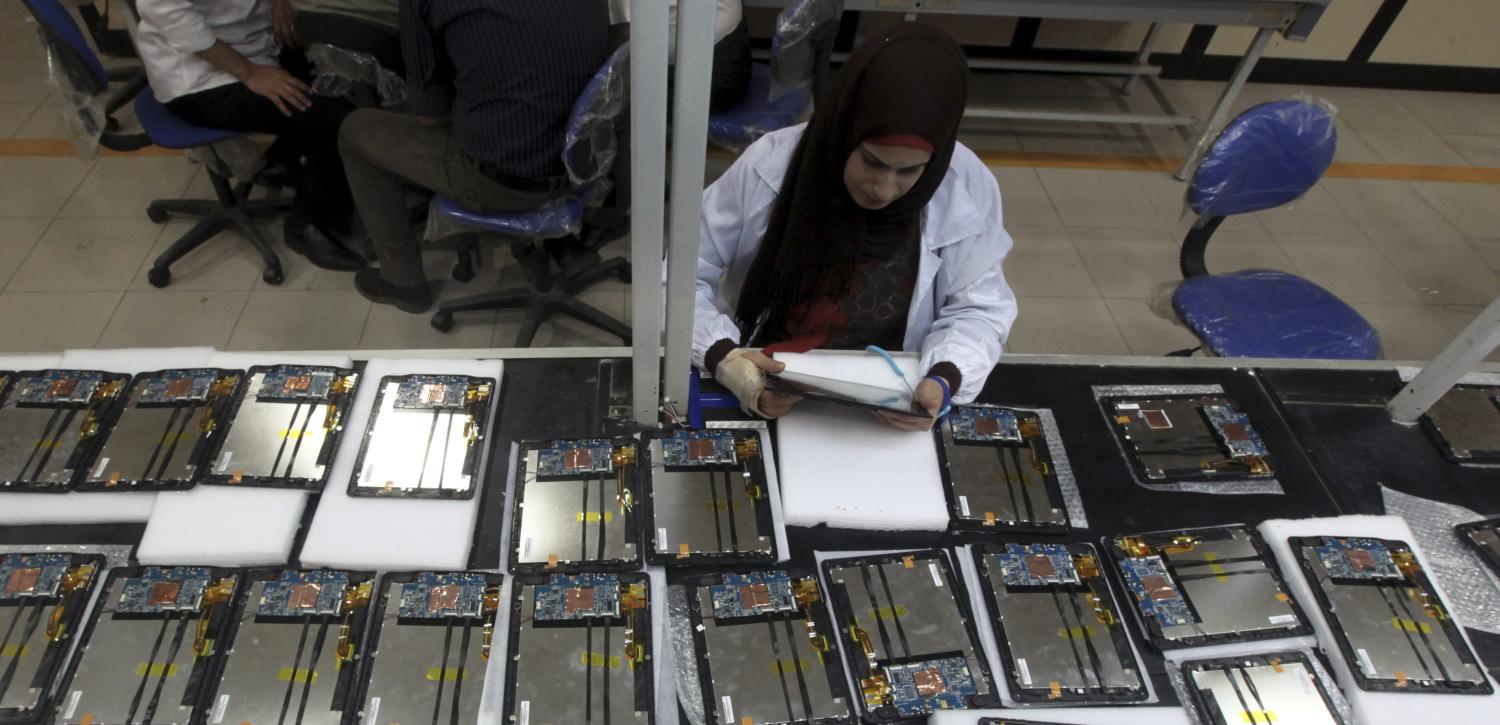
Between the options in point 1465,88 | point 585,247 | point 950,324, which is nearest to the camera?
point 950,324

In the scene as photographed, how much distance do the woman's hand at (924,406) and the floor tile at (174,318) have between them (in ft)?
7.65

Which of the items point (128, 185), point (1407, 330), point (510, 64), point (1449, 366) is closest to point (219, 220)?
point (128, 185)

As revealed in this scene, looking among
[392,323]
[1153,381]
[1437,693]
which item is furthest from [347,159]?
[1437,693]

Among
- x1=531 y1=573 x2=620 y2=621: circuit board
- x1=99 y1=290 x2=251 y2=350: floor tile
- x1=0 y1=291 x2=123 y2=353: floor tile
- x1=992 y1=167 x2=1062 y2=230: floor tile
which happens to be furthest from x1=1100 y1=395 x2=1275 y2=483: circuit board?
x1=0 y1=291 x2=123 y2=353: floor tile

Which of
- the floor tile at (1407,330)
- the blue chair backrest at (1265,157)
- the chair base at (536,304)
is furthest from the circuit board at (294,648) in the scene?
the floor tile at (1407,330)

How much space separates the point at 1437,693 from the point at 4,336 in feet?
12.4

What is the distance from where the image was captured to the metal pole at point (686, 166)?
802mm

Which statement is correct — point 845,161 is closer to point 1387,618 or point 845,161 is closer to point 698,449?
point 698,449

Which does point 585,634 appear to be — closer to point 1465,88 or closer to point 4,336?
point 4,336

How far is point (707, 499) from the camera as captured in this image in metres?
1.25

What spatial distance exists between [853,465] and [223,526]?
970 millimetres

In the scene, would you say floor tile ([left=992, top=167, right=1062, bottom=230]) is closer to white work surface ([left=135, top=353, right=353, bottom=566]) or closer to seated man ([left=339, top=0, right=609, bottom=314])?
seated man ([left=339, top=0, right=609, bottom=314])

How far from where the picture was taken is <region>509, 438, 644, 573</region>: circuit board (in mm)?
1165

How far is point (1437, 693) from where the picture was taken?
1.14 meters
